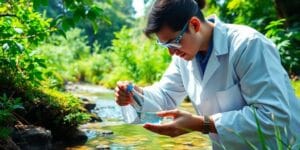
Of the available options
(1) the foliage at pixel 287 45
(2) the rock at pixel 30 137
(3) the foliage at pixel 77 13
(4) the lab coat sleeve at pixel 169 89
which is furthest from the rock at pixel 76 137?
(1) the foliage at pixel 287 45

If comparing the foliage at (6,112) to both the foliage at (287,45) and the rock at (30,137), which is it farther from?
the foliage at (287,45)

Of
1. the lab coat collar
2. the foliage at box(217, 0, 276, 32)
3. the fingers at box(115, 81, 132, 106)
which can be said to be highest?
the foliage at box(217, 0, 276, 32)

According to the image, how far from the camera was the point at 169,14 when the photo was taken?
2215mm

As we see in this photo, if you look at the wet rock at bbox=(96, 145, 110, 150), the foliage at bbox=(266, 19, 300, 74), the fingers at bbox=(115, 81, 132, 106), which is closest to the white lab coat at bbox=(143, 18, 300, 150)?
the fingers at bbox=(115, 81, 132, 106)

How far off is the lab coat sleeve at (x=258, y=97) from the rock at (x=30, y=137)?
2.63m

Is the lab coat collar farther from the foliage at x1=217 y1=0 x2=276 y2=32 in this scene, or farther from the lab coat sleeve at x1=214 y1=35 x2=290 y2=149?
the foliage at x1=217 y1=0 x2=276 y2=32

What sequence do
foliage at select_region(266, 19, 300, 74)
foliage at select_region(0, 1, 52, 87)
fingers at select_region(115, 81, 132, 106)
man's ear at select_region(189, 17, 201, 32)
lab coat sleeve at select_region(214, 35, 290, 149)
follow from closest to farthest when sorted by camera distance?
1. lab coat sleeve at select_region(214, 35, 290, 149)
2. man's ear at select_region(189, 17, 201, 32)
3. fingers at select_region(115, 81, 132, 106)
4. foliage at select_region(0, 1, 52, 87)
5. foliage at select_region(266, 19, 300, 74)

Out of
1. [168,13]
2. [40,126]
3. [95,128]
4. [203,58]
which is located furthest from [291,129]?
[95,128]

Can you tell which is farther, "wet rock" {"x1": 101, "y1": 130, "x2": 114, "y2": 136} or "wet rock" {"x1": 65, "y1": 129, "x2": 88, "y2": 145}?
"wet rock" {"x1": 101, "y1": 130, "x2": 114, "y2": 136}

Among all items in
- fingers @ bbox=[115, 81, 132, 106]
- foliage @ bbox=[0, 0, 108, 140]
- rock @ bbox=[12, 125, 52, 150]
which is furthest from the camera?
rock @ bbox=[12, 125, 52, 150]

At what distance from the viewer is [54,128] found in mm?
5164

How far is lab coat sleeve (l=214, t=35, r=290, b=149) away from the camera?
2.16m

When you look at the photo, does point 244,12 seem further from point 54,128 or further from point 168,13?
point 168,13

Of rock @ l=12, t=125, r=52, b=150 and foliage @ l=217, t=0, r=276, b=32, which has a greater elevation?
foliage @ l=217, t=0, r=276, b=32
